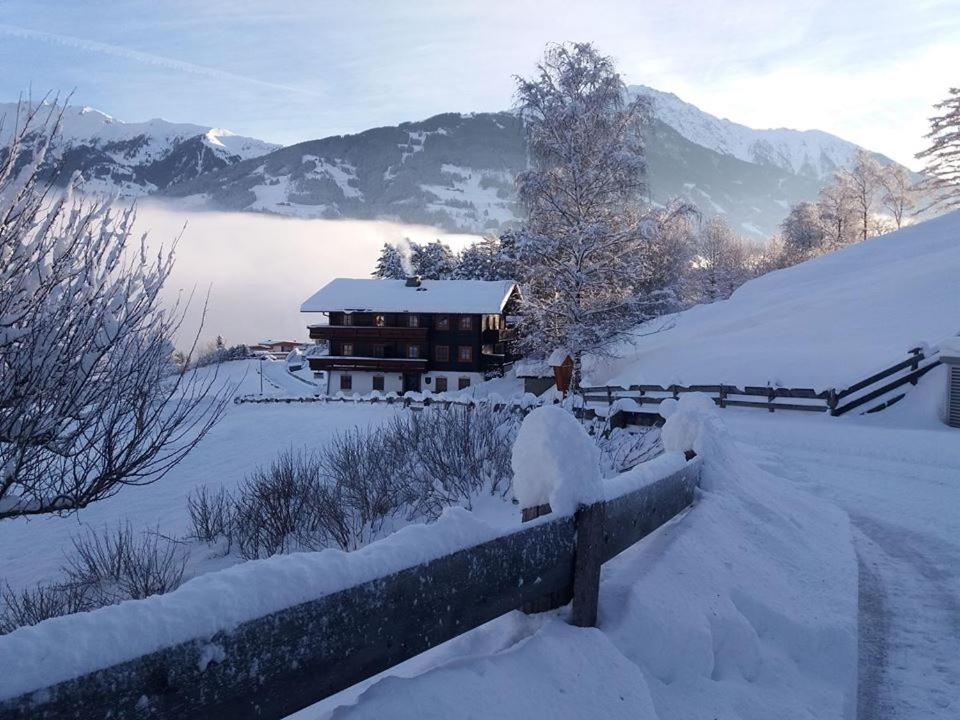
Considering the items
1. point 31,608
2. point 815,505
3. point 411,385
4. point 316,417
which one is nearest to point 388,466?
point 31,608

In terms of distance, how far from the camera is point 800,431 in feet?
45.4

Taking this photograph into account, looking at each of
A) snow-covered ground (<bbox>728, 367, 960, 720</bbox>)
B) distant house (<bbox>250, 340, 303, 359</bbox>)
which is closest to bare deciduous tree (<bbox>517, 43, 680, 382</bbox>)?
snow-covered ground (<bbox>728, 367, 960, 720</bbox>)

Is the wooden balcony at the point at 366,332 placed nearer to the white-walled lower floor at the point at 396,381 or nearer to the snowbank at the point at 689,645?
the white-walled lower floor at the point at 396,381

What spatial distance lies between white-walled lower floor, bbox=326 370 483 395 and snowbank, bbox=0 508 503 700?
4096cm


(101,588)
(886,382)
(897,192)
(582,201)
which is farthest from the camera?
(897,192)

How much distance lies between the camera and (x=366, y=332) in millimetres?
43219

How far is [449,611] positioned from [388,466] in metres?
9.04

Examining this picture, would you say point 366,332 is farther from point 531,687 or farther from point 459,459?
point 531,687

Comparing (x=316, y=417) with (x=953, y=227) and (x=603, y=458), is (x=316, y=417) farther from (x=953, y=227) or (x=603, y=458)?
(x=953, y=227)

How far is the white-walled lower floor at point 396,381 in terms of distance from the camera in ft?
142

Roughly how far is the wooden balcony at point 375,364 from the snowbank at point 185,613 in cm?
4075

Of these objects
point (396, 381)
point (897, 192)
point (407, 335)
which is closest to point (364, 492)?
point (407, 335)

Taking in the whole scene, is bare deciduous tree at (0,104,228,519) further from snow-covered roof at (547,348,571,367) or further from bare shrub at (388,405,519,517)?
snow-covered roof at (547,348,571,367)

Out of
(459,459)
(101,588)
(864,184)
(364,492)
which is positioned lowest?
(101,588)
